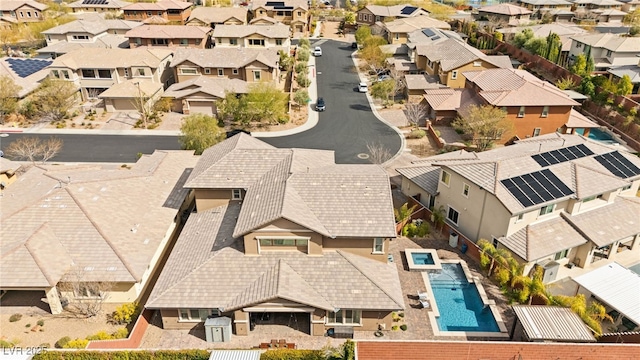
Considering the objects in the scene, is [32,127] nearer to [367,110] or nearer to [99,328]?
[99,328]

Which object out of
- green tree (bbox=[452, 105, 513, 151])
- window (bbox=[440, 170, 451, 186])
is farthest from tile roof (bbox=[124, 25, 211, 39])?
window (bbox=[440, 170, 451, 186])

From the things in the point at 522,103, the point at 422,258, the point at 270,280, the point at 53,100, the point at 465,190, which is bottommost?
the point at 422,258

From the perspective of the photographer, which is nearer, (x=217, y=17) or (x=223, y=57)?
(x=223, y=57)

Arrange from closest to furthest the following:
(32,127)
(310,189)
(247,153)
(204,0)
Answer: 1. (310,189)
2. (247,153)
3. (32,127)
4. (204,0)

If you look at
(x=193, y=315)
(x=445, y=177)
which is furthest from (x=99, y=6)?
(x=193, y=315)

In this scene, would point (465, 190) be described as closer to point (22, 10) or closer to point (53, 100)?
point (53, 100)

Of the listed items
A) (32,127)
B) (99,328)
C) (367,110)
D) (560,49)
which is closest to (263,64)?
(367,110)

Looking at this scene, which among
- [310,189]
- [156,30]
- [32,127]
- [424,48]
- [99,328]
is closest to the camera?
[99,328]
